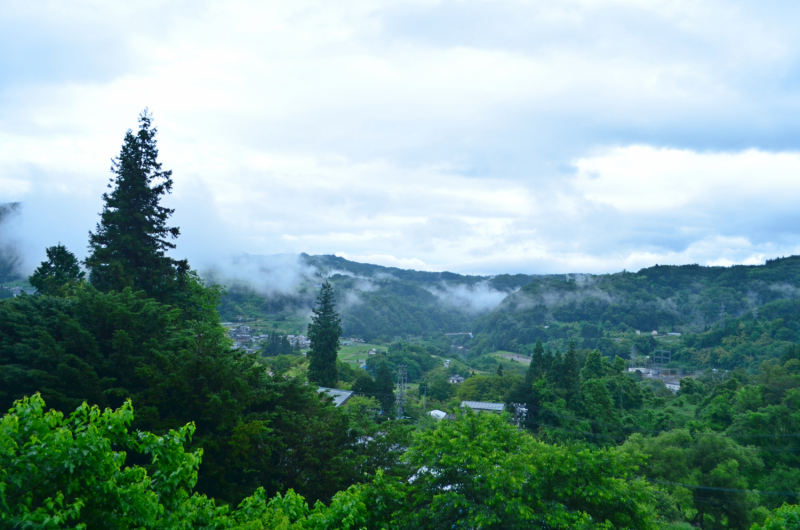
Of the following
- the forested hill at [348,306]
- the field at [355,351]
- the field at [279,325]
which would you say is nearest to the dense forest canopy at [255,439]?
the field at [355,351]

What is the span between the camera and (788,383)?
3666cm

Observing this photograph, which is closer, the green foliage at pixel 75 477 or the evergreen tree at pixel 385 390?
the green foliage at pixel 75 477

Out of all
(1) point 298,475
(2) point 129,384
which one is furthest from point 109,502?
(2) point 129,384

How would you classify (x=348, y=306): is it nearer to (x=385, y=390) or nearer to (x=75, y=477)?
(x=385, y=390)

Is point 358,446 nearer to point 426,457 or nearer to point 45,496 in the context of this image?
point 426,457

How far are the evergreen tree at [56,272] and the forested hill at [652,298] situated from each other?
130139 millimetres

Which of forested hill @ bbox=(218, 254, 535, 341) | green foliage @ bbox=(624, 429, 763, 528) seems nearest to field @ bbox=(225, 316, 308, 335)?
forested hill @ bbox=(218, 254, 535, 341)

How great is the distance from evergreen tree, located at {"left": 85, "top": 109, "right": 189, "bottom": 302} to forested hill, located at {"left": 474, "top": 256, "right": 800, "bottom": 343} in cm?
12951

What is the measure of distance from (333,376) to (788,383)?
3723cm

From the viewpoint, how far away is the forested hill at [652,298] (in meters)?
135

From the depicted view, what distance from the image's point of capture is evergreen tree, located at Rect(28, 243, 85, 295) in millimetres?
21562

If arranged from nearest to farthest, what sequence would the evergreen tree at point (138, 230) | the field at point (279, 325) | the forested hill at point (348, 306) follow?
the evergreen tree at point (138, 230), the field at point (279, 325), the forested hill at point (348, 306)

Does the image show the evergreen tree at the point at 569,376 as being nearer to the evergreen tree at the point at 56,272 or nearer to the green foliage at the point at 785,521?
the green foliage at the point at 785,521

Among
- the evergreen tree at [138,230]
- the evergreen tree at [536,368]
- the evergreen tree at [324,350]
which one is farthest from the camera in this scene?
the evergreen tree at [536,368]
